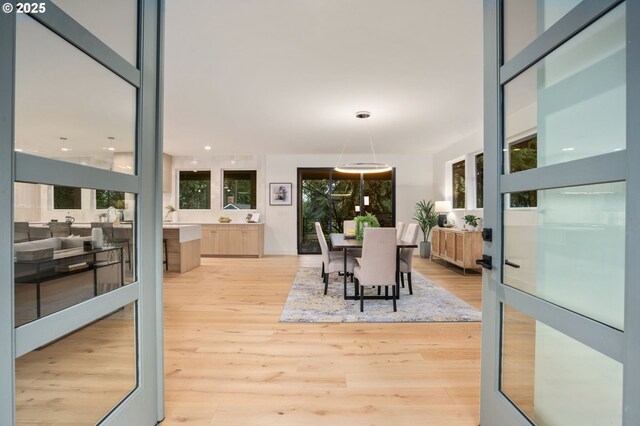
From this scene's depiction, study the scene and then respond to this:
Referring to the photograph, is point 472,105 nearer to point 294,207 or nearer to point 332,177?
point 332,177

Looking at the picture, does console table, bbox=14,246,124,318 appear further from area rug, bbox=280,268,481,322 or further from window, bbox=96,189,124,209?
area rug, bbox=280,268,481,322

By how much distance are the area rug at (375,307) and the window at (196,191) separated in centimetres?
474

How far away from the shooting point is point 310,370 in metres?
2.12

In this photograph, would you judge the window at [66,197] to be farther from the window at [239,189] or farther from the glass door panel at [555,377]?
the window at [239,189]

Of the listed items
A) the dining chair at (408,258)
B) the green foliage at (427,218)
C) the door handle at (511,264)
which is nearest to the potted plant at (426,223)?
the green foliage at (427,218)

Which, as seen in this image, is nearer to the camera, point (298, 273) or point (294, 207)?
point (298, 273)

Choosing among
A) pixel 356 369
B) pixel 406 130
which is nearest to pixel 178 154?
pixel 406 130

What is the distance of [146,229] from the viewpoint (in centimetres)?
144

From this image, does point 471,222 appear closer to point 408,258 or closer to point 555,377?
point 408,258

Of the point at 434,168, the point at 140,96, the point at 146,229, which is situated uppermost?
the point at 434,168

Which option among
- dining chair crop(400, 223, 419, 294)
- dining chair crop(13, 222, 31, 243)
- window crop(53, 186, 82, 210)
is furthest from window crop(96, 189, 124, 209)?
dining chair crop(400, 223, 419, 294)

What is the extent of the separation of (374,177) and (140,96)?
278 inches

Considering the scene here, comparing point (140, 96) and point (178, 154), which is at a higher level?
point (178, 154)

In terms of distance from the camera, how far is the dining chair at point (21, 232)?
0.84 meters
